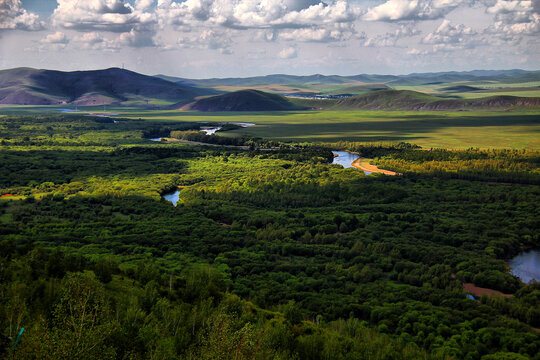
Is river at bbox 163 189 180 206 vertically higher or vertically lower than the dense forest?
lower

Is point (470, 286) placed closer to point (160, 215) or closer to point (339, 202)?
point (339, 202)

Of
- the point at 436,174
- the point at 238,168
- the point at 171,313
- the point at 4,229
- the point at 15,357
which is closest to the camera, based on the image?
the point at 15,357

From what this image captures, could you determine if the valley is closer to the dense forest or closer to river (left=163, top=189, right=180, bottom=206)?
the dense forest

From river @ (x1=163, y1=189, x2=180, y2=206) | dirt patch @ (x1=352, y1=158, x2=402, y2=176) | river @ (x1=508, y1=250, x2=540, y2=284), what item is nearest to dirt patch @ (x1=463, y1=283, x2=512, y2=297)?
river @ (x1=508, y1=250, x2=540, y2=284)

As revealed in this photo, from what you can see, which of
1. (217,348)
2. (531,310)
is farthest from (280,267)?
(217,348)

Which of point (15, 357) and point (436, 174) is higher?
point (15, 357)

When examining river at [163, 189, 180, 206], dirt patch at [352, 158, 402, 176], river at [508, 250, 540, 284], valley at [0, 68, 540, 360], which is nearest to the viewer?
valley at [0, 68, 540, 360]

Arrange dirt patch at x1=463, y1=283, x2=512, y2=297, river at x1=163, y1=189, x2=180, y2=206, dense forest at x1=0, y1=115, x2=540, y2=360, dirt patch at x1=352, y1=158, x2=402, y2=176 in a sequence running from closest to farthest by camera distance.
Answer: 1. dense forest at x1=0, y1=115, x2=540, y2=360
2. dirt patch at x1=463, y1=283, x2=512, y2=297
3. river at x1=163, y1=189, x2=180, y2=206
4. dirt patch at x1=352, y1=158, x2=402, y2=176

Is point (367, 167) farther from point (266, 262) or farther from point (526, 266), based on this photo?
point (266, 262)
